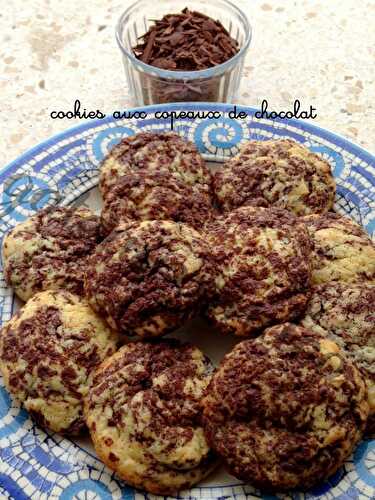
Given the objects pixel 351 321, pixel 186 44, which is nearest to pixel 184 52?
pixel 186 44

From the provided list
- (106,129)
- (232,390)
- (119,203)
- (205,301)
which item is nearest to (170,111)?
(106,129)

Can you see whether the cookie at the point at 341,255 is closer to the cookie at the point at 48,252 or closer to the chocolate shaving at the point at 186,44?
the cookie at the point at 48,252

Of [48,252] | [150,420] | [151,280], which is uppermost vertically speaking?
[151,280]

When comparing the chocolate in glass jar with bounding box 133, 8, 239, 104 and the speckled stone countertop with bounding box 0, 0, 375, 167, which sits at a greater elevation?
the chocolate in glass jar with bounding box 133, 8, 239, 104

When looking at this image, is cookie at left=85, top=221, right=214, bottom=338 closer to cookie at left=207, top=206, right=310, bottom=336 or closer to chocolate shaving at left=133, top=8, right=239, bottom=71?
cookie at left=207, top=206, right=310, bottom=336

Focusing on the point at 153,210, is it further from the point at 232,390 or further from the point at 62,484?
the point at 62,484

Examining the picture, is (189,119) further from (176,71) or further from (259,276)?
(259,276)

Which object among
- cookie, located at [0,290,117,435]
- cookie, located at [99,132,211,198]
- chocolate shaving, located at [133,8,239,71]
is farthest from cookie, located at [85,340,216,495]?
Result: chocolate shaving, located at [133,8,239,71]
